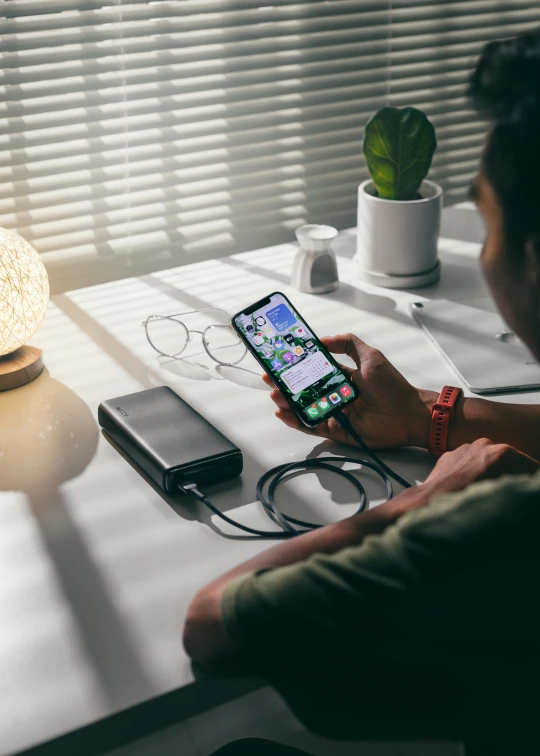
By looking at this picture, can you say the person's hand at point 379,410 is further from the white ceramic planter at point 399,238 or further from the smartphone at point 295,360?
the white ceramic planter at point 399,238

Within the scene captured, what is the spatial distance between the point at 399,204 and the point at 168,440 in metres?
0.70

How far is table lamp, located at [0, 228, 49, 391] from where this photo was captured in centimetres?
120

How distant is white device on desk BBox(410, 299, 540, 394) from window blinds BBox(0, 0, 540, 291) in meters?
0.54

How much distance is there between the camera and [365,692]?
674mm

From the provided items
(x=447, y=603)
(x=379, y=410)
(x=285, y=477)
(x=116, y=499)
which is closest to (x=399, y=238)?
(x=379, y=410)

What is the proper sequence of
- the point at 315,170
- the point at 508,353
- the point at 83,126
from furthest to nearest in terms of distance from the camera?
the point at 315,170, the point at 83,126, the point at 508,353

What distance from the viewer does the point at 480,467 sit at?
3.14 feet

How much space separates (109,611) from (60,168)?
0.99 m

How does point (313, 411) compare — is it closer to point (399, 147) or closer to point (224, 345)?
point (224, 345)

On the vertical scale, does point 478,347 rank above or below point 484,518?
→ below

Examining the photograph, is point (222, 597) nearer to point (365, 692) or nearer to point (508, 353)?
point (365, 692)

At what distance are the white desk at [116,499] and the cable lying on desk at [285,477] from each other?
2 centimetres

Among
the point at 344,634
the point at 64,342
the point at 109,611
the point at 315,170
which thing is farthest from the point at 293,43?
the point at 344,634

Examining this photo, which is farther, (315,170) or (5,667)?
(315,170)
